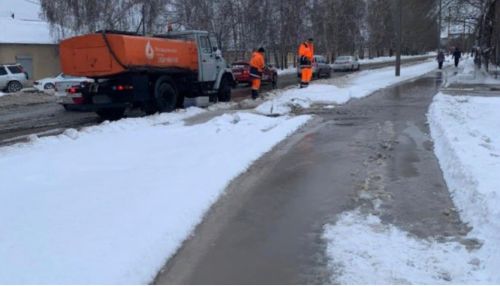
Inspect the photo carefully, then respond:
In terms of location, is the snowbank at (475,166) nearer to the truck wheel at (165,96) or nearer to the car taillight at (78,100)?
the truck wheel at (165,96)

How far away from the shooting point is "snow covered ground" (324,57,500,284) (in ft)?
15.8

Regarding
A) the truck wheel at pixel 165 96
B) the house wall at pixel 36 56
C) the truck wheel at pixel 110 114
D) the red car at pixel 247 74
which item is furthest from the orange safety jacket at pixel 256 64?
the house wall at pixel 36 56

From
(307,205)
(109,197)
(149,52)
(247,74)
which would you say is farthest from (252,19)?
(109,197)

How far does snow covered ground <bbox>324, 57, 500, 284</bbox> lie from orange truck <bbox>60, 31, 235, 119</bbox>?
Answer: 9809 millimetres

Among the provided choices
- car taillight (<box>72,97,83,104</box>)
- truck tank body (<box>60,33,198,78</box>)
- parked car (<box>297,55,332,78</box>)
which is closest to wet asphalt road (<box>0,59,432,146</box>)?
car taillight (<box>72,97,83,104</box>)

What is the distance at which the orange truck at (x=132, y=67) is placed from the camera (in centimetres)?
1566

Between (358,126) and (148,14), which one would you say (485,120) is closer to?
(358,126)

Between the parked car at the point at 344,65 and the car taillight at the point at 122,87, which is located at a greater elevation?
the car taillight at the point at 122,87

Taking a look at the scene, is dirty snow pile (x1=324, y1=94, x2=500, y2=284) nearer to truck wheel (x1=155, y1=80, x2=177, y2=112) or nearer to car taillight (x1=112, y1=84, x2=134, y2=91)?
car taillight (x1=112, y1=84, x2=134, y2=91)

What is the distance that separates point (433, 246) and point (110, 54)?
11954 mm

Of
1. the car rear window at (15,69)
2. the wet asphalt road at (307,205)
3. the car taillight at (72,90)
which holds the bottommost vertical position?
the wet asphalt road at (307,205)

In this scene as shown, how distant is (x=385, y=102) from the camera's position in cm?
2061

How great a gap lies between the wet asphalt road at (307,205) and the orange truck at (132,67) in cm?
560

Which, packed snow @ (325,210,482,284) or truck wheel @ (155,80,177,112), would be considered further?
truck wheel @ (155,80,177,112)
